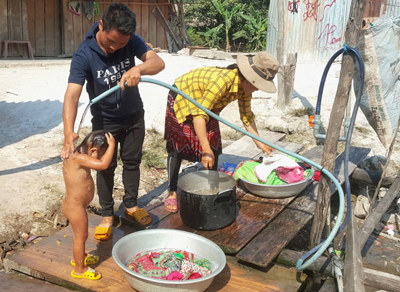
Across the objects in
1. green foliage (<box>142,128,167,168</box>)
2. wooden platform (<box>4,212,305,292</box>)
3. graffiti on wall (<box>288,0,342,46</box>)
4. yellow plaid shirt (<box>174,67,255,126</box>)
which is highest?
graffiti on wall (<box>288,0,342,46</box>)

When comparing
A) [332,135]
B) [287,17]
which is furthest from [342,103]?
[287,17]

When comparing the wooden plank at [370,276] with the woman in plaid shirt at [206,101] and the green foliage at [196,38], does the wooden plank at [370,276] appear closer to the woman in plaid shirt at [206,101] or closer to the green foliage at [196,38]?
the woman in plaid shirt at [206,101]

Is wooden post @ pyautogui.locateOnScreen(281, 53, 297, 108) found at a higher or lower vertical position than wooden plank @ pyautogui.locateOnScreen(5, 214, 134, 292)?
higher

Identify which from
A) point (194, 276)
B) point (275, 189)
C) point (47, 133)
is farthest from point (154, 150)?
point (194, 276)

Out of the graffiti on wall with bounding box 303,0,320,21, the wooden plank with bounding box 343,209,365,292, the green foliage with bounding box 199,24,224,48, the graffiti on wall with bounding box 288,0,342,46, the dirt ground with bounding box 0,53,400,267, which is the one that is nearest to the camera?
the wooden plank with bounding box 343,209,365,292

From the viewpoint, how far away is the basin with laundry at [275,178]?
12.6 ft

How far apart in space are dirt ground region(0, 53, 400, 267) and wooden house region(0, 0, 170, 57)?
115 cm

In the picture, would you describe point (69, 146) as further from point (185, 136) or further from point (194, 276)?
point (185, 136)

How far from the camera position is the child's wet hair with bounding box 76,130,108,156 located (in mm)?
2600

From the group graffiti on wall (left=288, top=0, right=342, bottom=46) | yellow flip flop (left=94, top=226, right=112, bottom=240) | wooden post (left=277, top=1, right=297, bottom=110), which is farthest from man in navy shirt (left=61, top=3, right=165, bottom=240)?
A: graffiti on wall (left=288, top=0, right=342, bottom=46)

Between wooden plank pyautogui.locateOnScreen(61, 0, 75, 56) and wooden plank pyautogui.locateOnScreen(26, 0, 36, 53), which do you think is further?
wooden plank pyautogui.locateOnScreen(61, 0, 75, 56)

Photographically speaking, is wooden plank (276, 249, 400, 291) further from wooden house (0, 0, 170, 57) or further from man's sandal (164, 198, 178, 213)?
wooden house (0, 0, 170, 57)

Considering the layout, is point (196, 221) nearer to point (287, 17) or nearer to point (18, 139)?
point (18, 139)

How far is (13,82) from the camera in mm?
9172
